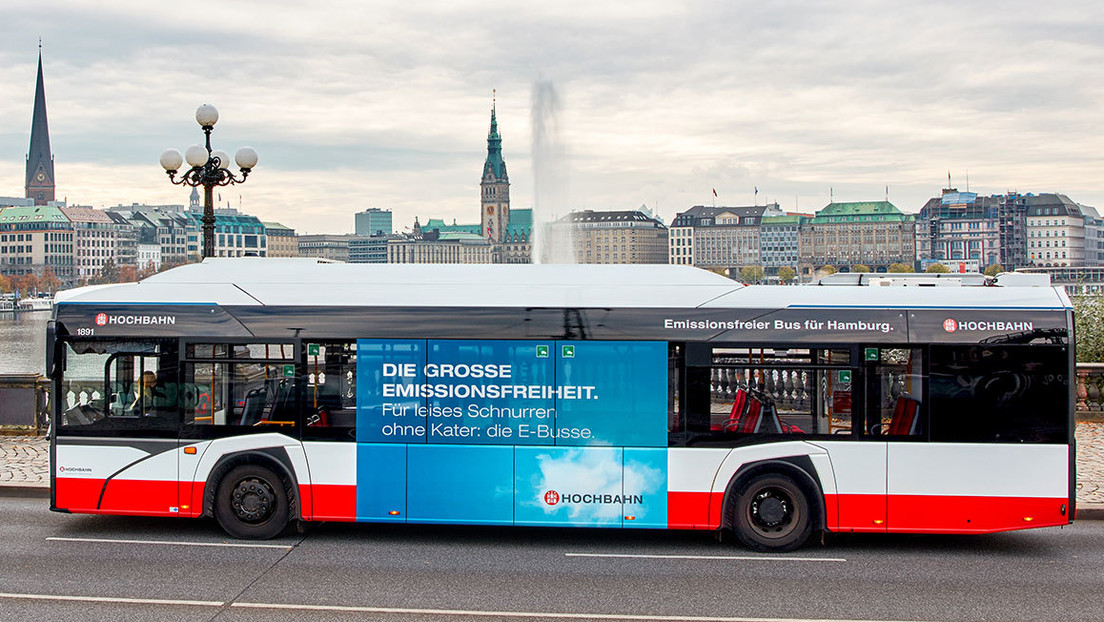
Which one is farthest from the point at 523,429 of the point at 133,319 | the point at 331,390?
the point at 133,319

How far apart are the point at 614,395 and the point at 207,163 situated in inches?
520

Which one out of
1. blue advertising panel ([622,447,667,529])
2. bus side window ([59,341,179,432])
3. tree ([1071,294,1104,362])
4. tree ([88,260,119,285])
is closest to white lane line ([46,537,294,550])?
bus side window ([59,341,179,432])

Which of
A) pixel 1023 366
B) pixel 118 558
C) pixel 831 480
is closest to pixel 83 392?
pixel 118 558

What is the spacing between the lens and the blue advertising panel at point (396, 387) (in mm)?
10336

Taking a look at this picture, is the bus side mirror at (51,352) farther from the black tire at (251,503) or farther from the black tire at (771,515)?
the black tire at (771,515)

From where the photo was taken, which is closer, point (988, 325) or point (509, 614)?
point (509, 614)

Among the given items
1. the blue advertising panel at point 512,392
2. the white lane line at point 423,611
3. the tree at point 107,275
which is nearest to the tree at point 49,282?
the tree at point 107,275

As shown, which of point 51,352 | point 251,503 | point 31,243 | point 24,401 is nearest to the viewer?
point 251,503

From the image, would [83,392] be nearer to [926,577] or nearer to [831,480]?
[831,480]

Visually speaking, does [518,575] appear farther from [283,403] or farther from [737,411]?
[283,403]

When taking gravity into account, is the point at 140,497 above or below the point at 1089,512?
above

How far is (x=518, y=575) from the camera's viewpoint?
9352 millimetres

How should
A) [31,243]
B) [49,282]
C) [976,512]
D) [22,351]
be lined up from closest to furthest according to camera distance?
[976,512]
[22,351]
[49,282]
[31,243]

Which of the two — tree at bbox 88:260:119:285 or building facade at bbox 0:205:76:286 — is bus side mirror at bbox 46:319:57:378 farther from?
building facade at bbox 0:205:76:286
